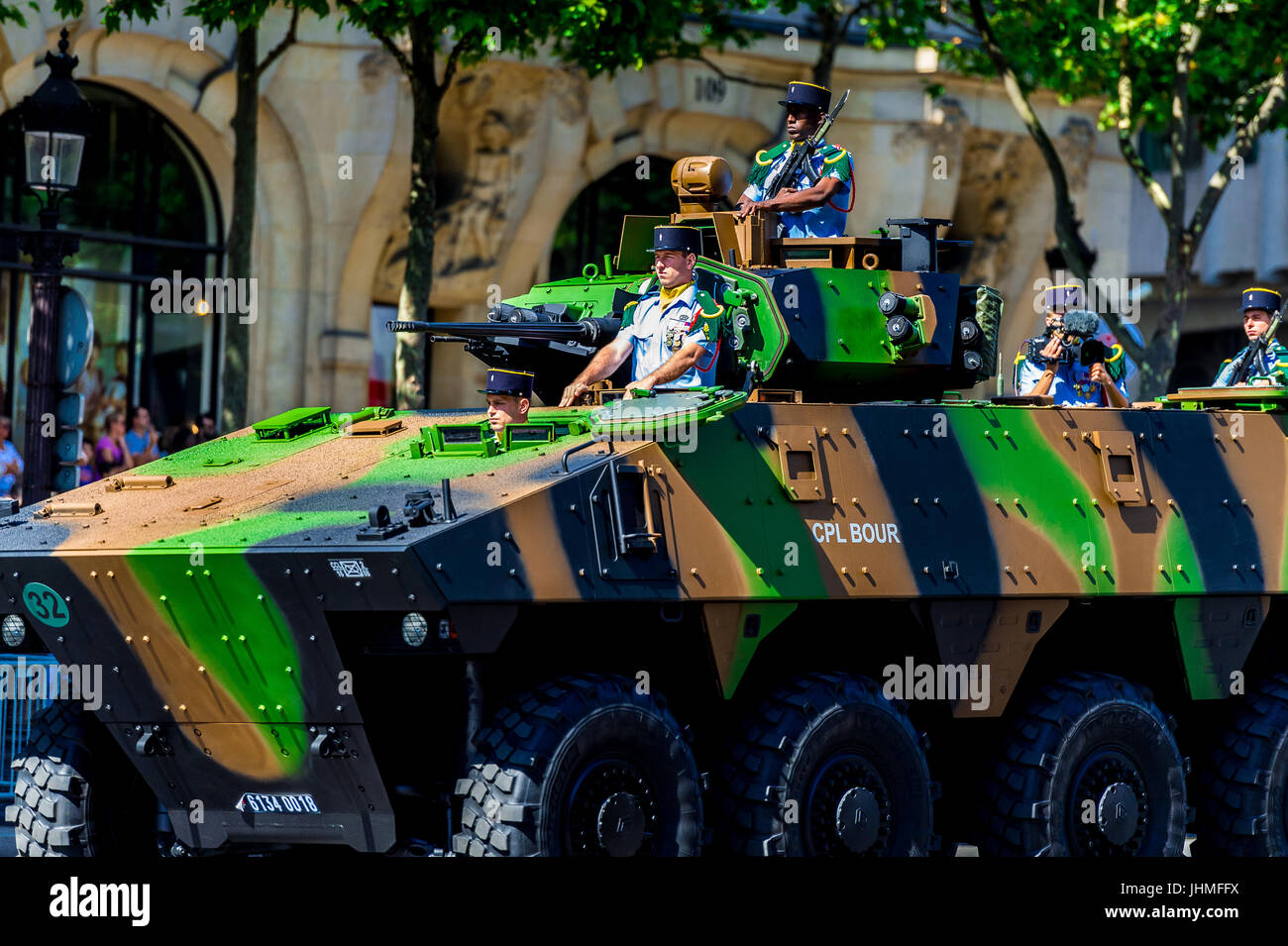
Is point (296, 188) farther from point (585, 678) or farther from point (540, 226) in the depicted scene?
point (585, 678)

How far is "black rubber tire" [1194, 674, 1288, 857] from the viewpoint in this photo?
1235 centimetres

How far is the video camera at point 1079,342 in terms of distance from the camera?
13578 mm

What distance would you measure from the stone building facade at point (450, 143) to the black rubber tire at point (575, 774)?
46.2ft

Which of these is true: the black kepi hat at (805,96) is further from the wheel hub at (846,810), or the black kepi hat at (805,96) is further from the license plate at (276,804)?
the license plate at (276,804)

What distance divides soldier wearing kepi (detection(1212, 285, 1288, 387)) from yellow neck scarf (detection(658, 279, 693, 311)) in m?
3.74

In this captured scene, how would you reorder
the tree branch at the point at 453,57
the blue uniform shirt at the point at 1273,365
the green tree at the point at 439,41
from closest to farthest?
the blue uniform shirt at the point at 1273,365 < the green tree at the point at 439,41 < the tree branch at the point at 453,57

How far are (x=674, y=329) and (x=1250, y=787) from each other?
3737 millimetres

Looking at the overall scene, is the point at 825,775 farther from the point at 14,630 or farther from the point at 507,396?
the point at 14,630

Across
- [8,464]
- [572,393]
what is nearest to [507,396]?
[572,393]

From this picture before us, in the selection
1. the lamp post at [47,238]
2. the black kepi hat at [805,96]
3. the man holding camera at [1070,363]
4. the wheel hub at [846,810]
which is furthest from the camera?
the lamp post at [47,238]

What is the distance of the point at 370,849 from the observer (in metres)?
9.99

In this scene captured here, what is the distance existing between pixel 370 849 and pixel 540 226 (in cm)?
1731

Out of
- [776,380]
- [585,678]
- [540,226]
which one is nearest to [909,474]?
[776,380]

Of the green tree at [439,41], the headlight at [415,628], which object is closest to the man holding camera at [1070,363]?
the headlight at [415,628]
